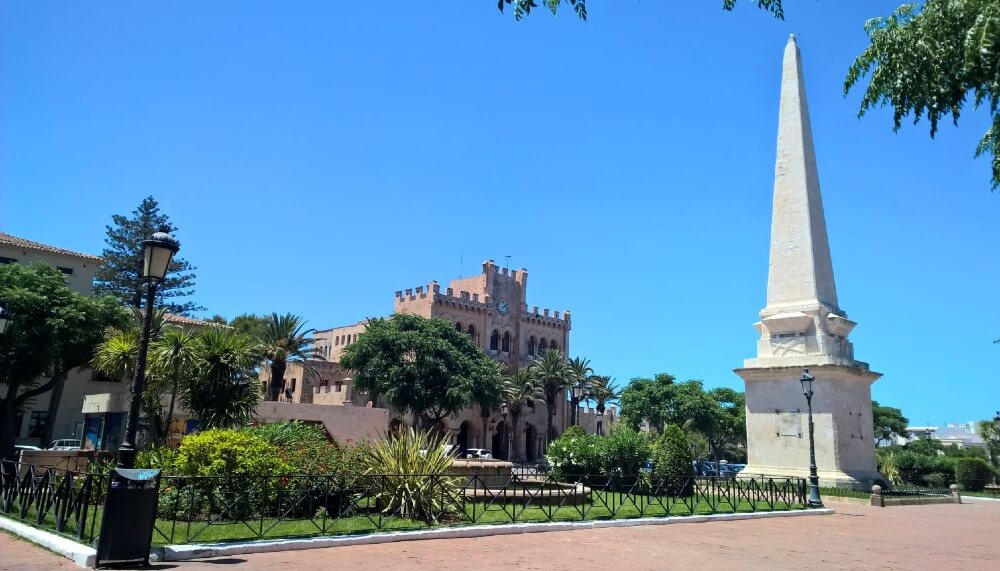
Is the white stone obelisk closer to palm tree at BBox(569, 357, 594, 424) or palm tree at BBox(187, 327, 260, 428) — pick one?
palm tree at BBox(187, 327, 260, 428)

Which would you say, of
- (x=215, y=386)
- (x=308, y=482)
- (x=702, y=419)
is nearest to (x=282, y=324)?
(x=215, y=386)

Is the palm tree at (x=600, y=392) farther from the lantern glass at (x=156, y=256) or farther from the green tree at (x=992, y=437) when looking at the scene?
the lantern glass at (x=156, y=256)

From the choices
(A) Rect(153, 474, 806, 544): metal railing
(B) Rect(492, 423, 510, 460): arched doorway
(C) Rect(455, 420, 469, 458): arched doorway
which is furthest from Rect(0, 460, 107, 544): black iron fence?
(B) Rect(492, 423, 510, 460): arched doorway

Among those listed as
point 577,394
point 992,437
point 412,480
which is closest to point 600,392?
point 577,394

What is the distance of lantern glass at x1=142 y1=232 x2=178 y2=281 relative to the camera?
30.5 ft

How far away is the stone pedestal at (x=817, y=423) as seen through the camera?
2061 centimetres

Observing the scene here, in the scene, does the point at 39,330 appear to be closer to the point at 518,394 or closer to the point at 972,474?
the point at 518,394

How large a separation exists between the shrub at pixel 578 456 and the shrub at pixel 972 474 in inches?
943

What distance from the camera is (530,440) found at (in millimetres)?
66438

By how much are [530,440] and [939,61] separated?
63245 millimetres

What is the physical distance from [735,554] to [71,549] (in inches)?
359

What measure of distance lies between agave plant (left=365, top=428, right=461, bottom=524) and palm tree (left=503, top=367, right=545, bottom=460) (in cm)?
4254

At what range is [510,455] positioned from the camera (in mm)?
62562

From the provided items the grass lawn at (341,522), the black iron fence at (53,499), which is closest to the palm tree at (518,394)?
the grass lawn at (341,522)
